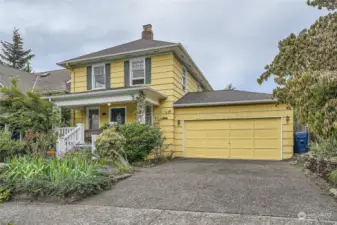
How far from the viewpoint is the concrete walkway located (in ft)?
10.6

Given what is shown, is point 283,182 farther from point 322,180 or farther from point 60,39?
point 60,39

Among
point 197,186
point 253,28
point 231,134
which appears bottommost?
point 197,186

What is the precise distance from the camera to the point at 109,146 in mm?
7605

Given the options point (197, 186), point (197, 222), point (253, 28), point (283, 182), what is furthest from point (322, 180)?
A: point (253, 28)

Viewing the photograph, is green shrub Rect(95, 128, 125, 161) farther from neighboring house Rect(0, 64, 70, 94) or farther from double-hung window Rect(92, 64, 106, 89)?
neighboring house Rect(0, 64, 70, 94)

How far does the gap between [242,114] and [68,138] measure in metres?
7.87

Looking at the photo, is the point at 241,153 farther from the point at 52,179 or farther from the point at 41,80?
the point at 41,80

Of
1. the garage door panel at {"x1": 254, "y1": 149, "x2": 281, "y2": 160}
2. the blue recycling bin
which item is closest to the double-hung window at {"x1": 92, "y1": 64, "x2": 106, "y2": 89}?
the garage door panel at {"x1": 254, "y1": 149, "x2": 281, "y2": 160}

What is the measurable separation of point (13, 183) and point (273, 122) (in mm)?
9763

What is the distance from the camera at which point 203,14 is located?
1152 cm

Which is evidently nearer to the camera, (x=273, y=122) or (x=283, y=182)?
(x=283, y=182)

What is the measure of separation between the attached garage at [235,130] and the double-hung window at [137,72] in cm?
233

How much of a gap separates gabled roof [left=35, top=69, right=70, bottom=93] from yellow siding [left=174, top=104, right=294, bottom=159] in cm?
961

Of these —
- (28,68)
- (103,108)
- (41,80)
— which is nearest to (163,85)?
(103,108)
